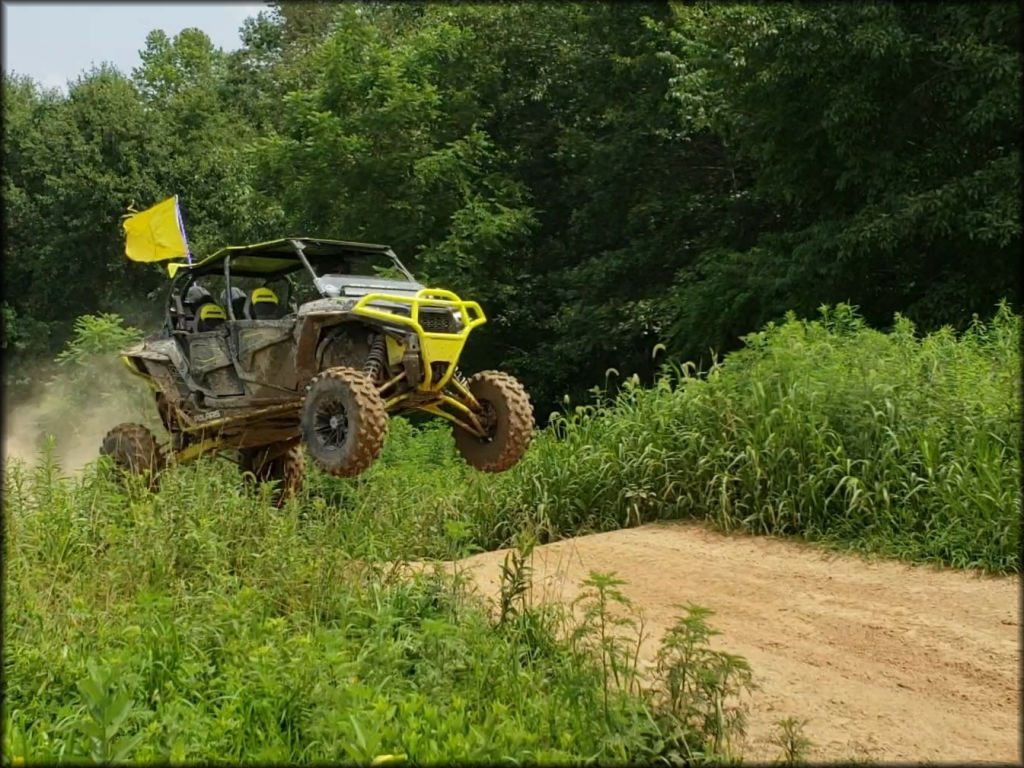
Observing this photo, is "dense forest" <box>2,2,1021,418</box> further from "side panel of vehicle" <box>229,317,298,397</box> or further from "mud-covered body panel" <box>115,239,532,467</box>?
"side panel of vehicle" <box>229,317,298,397</box>

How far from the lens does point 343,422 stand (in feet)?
21.8

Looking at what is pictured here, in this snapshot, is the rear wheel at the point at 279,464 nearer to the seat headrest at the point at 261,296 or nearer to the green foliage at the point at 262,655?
the seat headrest at the point at 261,296

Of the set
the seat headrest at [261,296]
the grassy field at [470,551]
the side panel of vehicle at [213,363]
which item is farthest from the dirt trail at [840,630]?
the seat headrest at [261,296]

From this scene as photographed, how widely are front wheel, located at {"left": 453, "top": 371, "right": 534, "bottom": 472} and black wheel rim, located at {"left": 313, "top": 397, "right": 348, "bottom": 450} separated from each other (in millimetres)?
1126

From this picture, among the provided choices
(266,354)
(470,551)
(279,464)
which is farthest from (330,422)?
(279,464)

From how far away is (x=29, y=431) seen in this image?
15.1 m

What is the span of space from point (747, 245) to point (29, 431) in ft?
35.0

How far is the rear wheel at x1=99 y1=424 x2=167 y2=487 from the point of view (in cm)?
873

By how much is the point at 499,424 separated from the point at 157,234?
11.3ft

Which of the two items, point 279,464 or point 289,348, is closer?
point 289,348

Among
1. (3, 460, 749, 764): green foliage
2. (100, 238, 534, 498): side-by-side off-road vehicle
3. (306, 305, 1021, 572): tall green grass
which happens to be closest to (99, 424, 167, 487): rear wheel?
(100, 238, 534, 498): side-by-side off-road vehicle

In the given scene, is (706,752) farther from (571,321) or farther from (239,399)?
(571,321)

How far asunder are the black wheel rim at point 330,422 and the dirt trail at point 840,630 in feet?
3.63

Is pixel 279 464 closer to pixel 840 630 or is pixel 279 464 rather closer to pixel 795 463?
pixel 795 463
